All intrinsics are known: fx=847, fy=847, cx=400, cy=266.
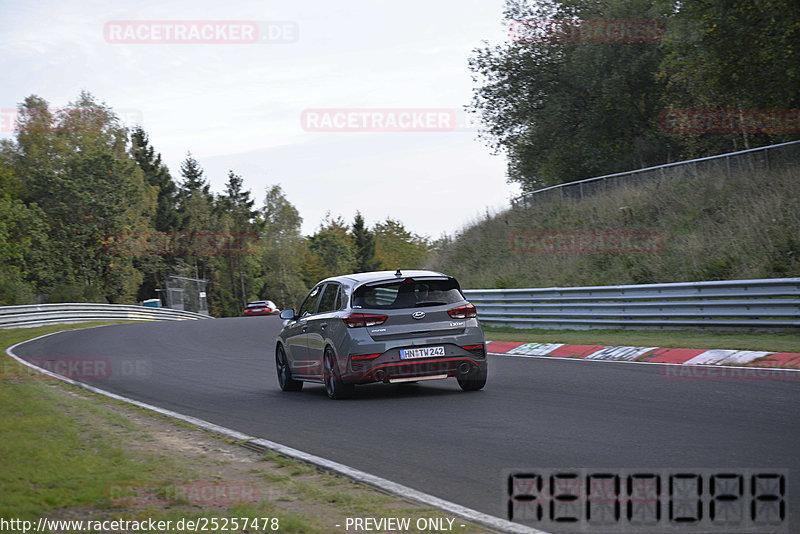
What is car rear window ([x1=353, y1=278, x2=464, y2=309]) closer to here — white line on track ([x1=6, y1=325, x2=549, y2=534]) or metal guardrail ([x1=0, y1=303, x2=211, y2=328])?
white line on track ([x1=6, y1=325, x2=549, y2=534])

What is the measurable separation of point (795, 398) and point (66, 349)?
18.8 metres

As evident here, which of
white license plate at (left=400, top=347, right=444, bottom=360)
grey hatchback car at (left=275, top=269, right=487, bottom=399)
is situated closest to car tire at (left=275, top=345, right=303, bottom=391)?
grey hatchback car at (left=275, top=269, right=487, bottom=399)

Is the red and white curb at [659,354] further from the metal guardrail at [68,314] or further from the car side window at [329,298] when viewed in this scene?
the metal guardrail at [68,314]

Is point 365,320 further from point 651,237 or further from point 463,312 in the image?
point 651,237

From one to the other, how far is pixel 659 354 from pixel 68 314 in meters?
33.9

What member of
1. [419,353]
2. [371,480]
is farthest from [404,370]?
[371,480]

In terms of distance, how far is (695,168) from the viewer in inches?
1049

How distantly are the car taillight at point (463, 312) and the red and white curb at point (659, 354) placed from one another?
156 inches

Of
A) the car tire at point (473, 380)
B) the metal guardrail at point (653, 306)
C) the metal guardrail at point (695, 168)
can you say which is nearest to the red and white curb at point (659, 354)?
the metal guardrail at point (653, 306)

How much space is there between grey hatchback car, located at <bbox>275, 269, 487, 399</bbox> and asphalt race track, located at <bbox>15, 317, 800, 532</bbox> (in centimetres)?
36

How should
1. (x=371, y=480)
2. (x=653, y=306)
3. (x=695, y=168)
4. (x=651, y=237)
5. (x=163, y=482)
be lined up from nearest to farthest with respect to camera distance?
(x=163, y=482) → (x=371, y=480) → (x=653, y=306) → (x=651, y=237) → (x=695, y=168)

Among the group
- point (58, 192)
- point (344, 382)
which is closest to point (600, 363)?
point (344, 382)

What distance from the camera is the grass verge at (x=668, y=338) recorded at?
13586 mm

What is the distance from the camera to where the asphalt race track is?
6.33 metres
